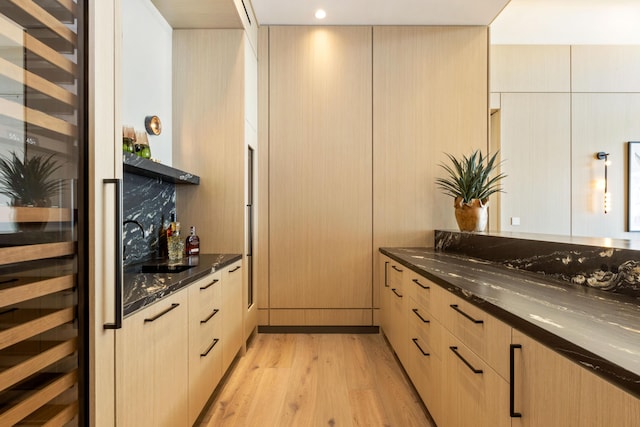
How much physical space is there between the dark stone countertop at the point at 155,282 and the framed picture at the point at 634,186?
486 cm

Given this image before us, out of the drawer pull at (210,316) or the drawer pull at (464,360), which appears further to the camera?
the drawer pull at (210,316)

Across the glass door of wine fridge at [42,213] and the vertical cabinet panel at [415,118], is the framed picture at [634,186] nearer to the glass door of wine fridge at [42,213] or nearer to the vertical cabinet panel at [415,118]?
the vertical cabinet panel at [415,118]

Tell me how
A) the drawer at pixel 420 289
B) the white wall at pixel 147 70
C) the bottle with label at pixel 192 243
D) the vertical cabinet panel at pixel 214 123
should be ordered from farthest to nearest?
the vertical cabinet panel at pixel 214 123 < the bottle with label at pixel 192 243 < the white wall at pixel 147 70 < the drawer at pixel 420 289

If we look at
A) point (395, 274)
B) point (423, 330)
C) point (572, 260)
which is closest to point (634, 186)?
point (395, 274)

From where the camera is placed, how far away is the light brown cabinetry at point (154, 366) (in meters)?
1.30

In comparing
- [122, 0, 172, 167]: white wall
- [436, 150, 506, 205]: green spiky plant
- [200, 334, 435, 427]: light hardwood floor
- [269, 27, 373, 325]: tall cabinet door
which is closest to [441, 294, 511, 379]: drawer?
[200, 334, 435, 427]: light hardwood floor

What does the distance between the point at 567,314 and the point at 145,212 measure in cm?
248

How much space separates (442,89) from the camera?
3725 millimetres

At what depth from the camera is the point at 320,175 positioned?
371 centimetres

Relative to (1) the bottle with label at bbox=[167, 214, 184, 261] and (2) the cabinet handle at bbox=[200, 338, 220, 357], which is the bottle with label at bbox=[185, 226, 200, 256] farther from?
(2) the cabinet handle at bbox=[200, 338, 220, 357]

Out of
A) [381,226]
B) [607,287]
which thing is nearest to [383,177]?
[381,226]

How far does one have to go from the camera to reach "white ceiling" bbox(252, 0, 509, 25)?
3.34 metres

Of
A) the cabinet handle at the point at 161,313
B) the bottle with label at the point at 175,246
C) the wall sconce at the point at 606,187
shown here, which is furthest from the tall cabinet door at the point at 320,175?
the wall sconce at the point at 606,187

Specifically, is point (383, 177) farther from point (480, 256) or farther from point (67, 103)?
point (67, 103)
